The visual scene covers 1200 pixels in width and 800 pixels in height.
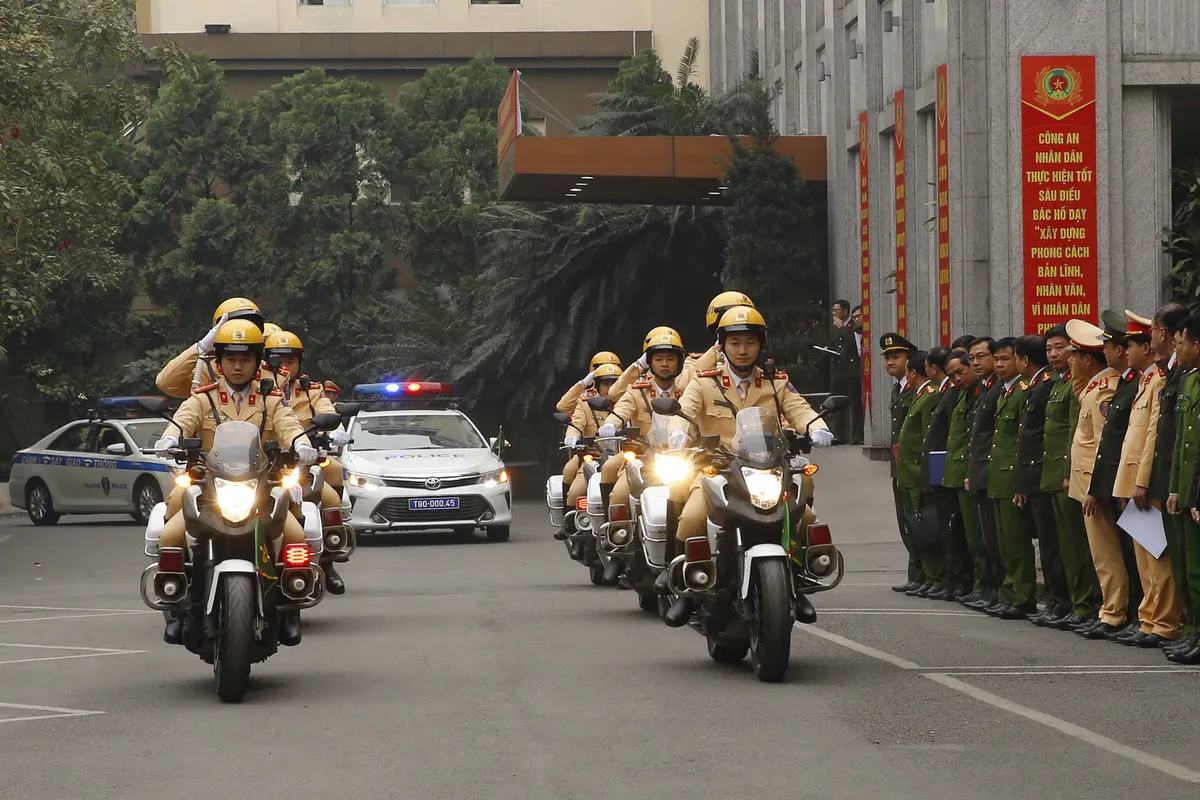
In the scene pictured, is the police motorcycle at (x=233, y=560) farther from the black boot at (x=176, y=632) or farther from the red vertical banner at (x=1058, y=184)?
the red vertical banner at (x=1058, y=184)

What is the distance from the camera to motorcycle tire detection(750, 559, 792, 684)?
9938 mm

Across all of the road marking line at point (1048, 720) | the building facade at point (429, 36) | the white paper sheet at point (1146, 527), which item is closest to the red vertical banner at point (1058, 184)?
the white paper sheet at point (1146, 527)

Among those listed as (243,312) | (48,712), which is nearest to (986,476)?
(243,312)

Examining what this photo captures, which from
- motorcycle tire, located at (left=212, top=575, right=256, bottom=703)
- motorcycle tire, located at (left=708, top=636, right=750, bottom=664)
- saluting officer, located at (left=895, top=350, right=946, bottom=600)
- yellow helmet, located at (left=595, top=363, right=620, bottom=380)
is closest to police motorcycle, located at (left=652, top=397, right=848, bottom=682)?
motorcycle tire, located at (left=708, top=636, right=750, bottom=664)

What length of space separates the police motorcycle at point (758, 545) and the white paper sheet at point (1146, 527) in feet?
7.30

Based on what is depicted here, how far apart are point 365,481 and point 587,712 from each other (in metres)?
14.5

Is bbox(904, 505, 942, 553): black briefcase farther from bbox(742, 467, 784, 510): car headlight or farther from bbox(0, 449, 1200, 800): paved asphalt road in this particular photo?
bbox(742, 467, 784, 510): car headlight

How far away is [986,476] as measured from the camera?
14.2m

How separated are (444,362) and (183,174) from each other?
13.0 metres

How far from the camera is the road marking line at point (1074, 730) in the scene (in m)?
7.51

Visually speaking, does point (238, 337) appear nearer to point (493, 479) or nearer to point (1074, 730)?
point (1074, 730)

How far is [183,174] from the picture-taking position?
48188 millimetres

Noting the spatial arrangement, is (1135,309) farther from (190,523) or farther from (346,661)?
(190,523)

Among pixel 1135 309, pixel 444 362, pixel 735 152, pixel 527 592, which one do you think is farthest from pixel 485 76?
pixel 527 592
